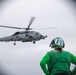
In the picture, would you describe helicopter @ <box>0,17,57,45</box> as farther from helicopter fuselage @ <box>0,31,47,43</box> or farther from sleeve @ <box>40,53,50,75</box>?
sleeve @ <box>40,53,50,75</box>

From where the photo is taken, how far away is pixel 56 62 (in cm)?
899

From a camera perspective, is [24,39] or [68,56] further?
[24,39]

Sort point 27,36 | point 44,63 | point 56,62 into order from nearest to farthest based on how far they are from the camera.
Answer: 1. point 44,63
2. point 56,62
3. point 27,36

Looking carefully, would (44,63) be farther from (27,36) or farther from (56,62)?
(27,36)

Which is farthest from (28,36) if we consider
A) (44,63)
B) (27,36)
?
(44,63)

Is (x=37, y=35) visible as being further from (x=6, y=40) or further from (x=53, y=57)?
(x=53, y=57)

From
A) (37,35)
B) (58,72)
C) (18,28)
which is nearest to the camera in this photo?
(58,72)

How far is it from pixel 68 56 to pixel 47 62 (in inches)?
22.0

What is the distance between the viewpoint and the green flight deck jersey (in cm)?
888

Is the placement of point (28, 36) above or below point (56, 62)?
above

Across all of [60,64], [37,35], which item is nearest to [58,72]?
[60,64]

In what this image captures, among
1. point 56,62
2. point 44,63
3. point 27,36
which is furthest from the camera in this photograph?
point 27,36

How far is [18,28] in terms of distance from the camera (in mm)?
62688

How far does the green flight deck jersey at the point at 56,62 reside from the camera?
29.1 feet
